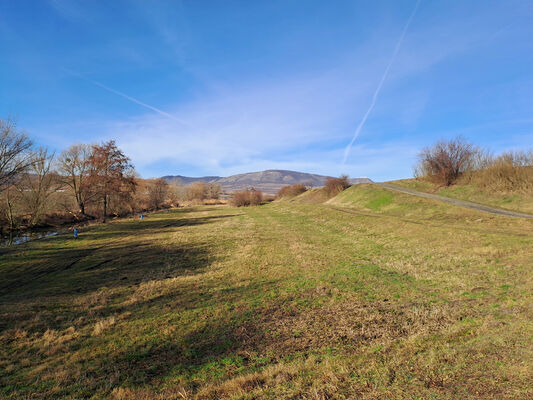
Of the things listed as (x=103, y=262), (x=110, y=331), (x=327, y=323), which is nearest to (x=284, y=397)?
(x=327, y=323)

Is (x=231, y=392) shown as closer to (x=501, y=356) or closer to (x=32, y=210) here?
(x=501, y=356)

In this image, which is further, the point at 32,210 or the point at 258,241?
the point at 32,210

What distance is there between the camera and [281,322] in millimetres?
7312

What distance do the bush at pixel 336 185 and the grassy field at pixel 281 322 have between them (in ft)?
123

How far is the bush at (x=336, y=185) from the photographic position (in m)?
53.8

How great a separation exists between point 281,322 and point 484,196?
1151 inches

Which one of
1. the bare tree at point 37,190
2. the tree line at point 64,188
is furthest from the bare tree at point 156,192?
the bare tree at point 37,190

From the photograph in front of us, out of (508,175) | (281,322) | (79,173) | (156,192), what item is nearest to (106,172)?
(79,173)

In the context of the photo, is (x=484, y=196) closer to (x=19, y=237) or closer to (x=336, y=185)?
(x=336, y=185)

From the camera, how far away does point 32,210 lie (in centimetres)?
3189

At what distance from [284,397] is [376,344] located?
9.45 ft

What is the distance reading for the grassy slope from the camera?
71.3 feet

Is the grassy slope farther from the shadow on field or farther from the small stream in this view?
the small stream

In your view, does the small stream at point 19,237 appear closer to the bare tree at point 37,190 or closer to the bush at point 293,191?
the bare tree at point 37,190
